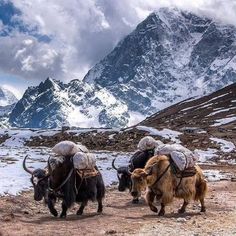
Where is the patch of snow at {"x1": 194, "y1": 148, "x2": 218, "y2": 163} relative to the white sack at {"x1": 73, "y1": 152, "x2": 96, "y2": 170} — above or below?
above

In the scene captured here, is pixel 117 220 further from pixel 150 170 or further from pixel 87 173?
pixel 87 173

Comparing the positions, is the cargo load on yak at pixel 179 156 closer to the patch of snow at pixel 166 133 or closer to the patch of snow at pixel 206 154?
the patch of snow at pixel 206 154

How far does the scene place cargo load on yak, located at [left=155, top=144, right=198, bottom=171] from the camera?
1424 cm

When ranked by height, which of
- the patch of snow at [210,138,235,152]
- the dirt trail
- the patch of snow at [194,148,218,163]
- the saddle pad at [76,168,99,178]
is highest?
the patch of snow at [210,138,235,152]

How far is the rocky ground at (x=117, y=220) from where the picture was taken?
11.0 meters

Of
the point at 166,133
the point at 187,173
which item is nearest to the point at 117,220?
the point at 187,173

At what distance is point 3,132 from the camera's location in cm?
6322

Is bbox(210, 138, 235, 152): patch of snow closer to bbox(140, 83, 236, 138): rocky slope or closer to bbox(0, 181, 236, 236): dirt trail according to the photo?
bbox(0, 181, 236, 236): dirt trail

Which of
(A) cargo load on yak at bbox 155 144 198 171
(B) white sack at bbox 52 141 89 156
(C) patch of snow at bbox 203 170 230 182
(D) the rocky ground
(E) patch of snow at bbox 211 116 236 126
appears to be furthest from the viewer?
(E) patch of snow at bbox 211 116 236 126

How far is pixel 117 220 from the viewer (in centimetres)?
1286

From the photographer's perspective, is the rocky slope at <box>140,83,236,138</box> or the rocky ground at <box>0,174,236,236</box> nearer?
the rocky ground at <box>0,174,236,236</box>

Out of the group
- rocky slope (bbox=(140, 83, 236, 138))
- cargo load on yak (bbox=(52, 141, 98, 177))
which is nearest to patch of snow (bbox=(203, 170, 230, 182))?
cargo load on yak (bbox=(52, 141, 98, 177))

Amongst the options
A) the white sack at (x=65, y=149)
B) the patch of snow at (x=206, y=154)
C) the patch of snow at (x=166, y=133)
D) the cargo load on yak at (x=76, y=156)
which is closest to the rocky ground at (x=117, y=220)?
the cargo load on yak at (x=76, y=156)

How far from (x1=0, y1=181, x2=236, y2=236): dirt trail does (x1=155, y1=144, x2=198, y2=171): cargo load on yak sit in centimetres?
123
